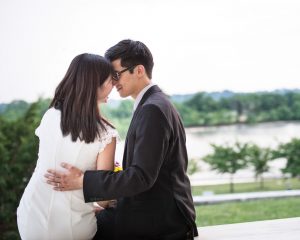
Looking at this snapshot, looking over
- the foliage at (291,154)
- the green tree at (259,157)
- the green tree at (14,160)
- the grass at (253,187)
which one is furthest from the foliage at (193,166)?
the green tree at (14,160)

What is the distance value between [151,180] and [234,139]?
724 centimetres

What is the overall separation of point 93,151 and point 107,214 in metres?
0.36

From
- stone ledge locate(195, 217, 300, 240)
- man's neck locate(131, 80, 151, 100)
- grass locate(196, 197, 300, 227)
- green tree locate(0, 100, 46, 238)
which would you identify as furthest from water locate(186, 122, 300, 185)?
man's neck locate(131, 80, 151, 100)

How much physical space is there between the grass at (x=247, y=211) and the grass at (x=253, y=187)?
2.63 feet

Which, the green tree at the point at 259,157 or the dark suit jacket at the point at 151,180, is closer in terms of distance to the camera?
the dark suit jacket at the point at 151,180

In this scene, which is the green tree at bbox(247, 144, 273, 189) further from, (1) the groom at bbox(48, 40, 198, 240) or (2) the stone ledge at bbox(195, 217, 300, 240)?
(1) the groom at bbox(48, 40, 198, 240)

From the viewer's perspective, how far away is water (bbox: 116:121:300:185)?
8469mm

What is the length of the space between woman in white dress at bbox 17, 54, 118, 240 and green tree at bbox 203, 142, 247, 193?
7.01m

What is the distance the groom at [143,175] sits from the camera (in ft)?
5.04

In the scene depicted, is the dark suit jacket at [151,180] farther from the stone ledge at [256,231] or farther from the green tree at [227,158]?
the green tree at [227,158]

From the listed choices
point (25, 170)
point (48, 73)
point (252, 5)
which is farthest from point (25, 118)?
point (252, 5)

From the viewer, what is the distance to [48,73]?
6.33 m

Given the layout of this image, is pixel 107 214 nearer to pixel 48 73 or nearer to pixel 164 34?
pixel 48 73

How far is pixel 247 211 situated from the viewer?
7250mm
